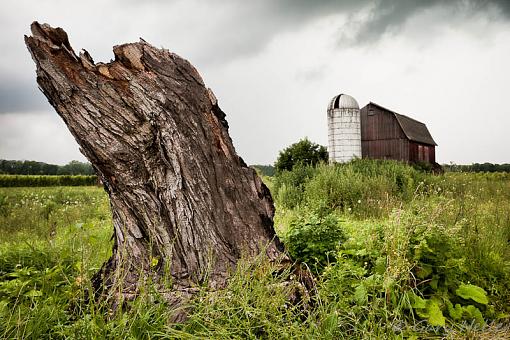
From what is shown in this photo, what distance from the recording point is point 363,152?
26.6 m

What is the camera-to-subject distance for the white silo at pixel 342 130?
950 inches

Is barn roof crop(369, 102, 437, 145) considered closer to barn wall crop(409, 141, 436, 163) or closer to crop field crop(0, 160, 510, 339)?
barn wall crop(409, 141, 436, 163)

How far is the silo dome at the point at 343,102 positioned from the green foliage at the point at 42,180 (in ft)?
83.3

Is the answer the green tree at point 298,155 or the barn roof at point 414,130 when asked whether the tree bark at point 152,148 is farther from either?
the barn roof at point 414,130

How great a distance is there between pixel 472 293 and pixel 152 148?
288 centimetres

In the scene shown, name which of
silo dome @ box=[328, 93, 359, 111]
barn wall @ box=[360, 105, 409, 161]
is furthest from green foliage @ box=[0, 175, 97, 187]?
barn wall @ box=[360, 105, 409, 161]

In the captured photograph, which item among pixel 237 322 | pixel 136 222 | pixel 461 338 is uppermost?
pixel 136 222

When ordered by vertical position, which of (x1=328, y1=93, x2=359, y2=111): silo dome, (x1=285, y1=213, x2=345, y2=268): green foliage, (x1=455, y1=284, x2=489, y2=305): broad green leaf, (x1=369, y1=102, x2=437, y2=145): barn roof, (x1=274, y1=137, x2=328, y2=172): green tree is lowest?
(x1=455, y1=284, x2=489, y2=305): broad green leaf

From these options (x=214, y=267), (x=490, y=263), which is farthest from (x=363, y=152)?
(x=214, y=267)

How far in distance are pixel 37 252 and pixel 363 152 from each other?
24156 mm

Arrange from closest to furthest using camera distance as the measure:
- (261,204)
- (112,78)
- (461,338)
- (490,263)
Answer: (461,338), (112,78), (261,204), (490,263)

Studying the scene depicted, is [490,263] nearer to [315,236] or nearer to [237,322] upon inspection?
[315,236]

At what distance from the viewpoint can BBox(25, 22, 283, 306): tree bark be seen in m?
3.10

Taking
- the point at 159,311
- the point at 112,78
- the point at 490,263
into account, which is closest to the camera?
the point at 159,311
